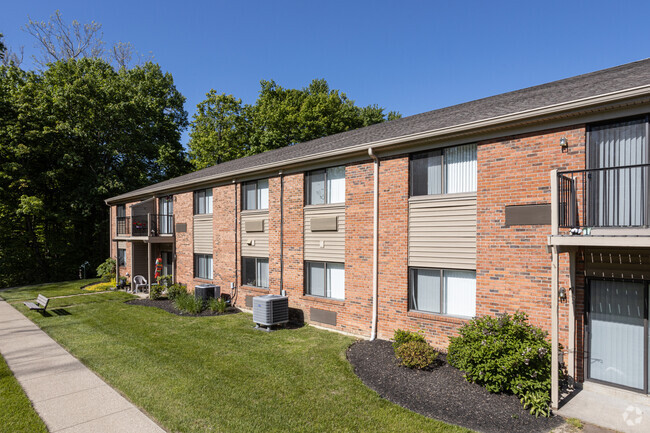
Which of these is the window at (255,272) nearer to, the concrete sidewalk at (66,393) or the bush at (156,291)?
the bush at (156,291)

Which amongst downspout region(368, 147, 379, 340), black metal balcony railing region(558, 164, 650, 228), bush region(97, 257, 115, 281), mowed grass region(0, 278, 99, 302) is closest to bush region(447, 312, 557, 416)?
black metal balcony railing region(558, 164, 650, 228)

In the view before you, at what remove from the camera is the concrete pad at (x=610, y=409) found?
528cm

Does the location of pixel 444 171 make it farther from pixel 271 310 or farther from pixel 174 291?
pixel 174 291

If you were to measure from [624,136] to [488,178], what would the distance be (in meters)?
2.32

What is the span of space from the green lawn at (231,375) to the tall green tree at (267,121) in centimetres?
2267

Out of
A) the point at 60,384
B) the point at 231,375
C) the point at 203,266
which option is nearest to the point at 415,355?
the point at 231,375

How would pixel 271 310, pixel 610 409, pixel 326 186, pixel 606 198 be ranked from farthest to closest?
pixel 326 186, pixel 271 310, pixel 606 198, pixel 610 409

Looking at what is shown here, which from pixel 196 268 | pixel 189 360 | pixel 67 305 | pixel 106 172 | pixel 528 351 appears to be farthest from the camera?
pixel 106 172

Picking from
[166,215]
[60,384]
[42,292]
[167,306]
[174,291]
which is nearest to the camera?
[60,384]

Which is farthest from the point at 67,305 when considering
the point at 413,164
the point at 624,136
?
the point at 624,136

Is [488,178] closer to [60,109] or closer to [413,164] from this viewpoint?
[413,164]

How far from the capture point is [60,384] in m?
6.99

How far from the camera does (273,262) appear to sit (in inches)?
496

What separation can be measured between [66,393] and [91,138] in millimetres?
26214
